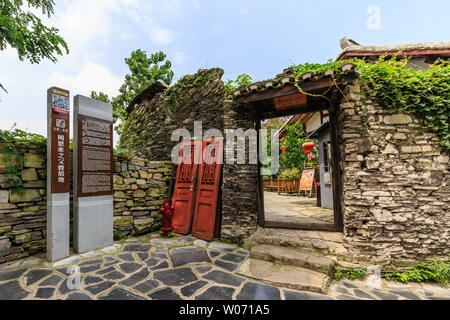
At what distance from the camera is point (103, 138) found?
4.03 metres

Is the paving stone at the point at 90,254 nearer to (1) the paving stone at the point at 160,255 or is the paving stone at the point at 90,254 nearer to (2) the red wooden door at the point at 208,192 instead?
(1) the paving stone at the point at 160,255

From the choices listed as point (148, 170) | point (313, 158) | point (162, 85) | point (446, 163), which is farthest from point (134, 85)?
point (446, 163)

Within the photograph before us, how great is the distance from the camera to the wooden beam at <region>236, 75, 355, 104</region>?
10.6ft

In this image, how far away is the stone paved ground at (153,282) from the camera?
2434 millimetres

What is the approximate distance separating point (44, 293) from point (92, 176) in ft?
6.40

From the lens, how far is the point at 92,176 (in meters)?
3.80

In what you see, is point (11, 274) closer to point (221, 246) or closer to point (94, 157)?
point (94, 157)

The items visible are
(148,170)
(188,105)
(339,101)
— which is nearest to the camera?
(339,101)

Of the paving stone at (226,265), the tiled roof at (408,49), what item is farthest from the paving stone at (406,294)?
the tiled roof at (408,49)

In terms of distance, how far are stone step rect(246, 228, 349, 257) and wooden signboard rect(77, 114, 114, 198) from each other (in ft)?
10.4

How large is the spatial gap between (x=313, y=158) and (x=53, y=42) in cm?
1096

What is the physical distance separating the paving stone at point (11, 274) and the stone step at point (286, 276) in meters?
3.14
